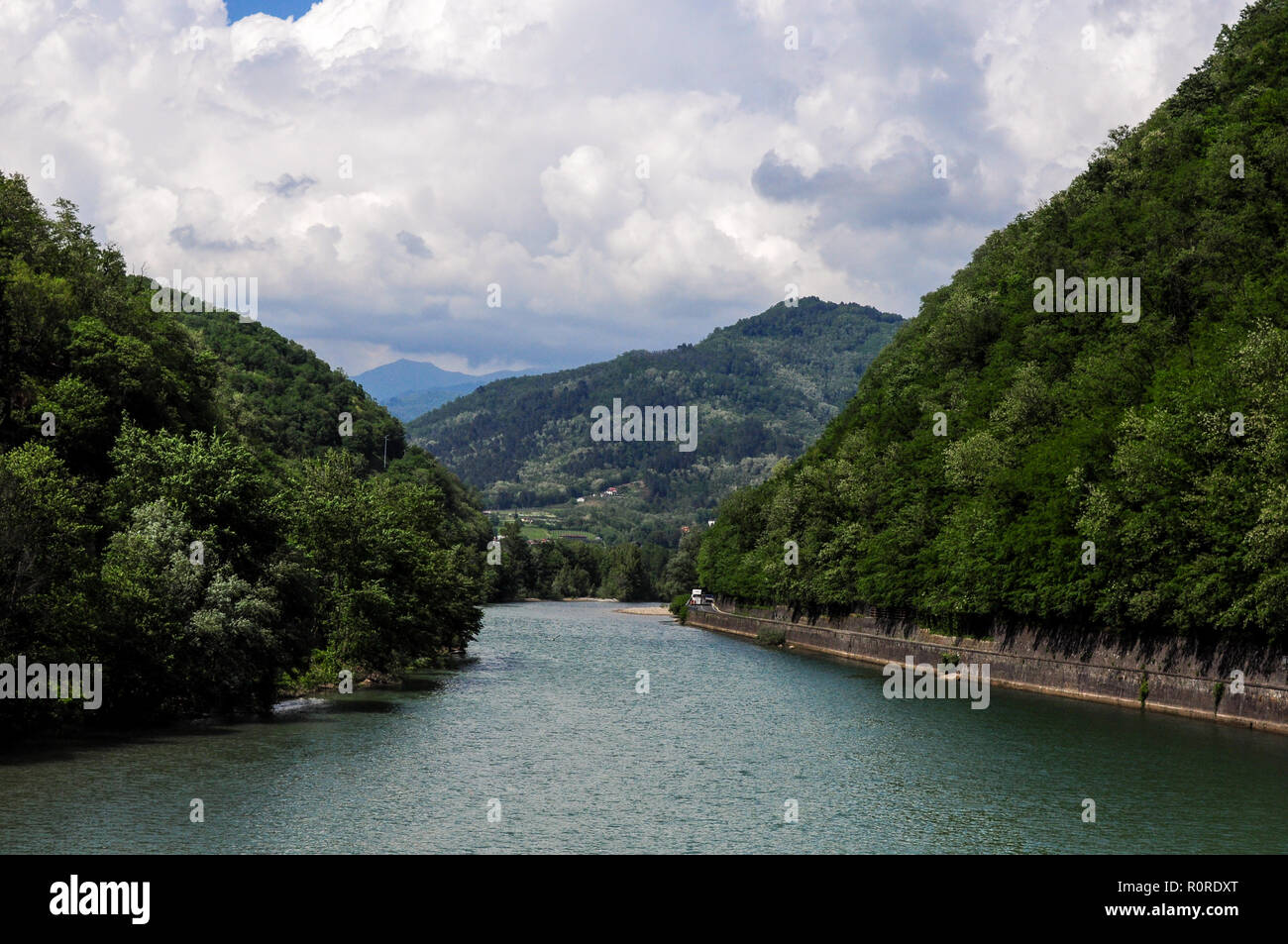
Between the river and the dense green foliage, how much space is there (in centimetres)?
333

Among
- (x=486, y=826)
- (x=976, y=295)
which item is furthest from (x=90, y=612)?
(x=976, y=295)

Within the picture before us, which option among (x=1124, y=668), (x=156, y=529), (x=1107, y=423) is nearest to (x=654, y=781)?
(x=156, y=529)

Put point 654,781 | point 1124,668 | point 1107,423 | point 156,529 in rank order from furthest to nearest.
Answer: point 1107,423
point 1124,668
point 156,529
point 654,781

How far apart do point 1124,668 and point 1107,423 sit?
16.0 m

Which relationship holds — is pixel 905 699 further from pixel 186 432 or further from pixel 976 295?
pixel 976 295

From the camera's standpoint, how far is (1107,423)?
235ft

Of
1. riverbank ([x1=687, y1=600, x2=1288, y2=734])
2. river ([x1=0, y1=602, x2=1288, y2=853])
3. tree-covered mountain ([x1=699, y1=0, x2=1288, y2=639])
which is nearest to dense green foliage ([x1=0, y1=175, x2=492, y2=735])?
river ([x1=0, y1=602, x2=1288, y2=853])

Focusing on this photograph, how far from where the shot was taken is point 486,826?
115ft

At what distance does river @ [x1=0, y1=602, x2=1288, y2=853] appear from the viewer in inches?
1320

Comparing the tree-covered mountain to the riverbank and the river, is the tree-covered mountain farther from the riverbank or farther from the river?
the river

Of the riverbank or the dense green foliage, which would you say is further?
the riverbank

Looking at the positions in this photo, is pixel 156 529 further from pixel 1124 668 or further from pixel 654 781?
pixel 1124 668

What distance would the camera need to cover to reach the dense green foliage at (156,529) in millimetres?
44000
